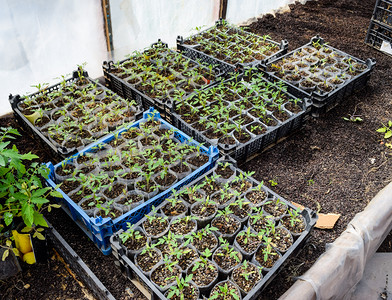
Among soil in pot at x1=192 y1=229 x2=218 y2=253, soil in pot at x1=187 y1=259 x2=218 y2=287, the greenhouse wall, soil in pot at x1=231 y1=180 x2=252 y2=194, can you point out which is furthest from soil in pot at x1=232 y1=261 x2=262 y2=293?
the greenhouse wall

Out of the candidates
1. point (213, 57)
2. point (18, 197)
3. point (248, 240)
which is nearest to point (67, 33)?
point (213, 57)

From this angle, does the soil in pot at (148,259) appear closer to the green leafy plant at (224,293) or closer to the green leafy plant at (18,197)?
the green leafy plant at (224,293)

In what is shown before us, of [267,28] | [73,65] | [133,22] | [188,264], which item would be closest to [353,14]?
[267,28]

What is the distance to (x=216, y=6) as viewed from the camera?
598cm

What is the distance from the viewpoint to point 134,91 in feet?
14.1

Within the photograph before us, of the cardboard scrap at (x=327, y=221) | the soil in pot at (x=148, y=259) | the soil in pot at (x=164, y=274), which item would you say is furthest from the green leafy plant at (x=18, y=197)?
the cardboard scrap at (x=327, y=221)

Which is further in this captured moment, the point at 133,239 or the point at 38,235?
the point at 133,239

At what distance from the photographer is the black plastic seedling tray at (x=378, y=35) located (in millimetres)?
5698

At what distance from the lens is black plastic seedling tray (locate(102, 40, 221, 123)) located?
13.4 ft

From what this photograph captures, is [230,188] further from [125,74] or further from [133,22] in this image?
[133,22]

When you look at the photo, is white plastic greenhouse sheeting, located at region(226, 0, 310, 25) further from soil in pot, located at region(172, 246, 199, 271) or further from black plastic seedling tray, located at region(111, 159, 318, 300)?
soil in pot, located at region(172, 246, 199, 271)

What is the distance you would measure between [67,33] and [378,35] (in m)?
4.91

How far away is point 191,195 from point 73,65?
2609mm

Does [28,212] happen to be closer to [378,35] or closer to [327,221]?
[327,221]
